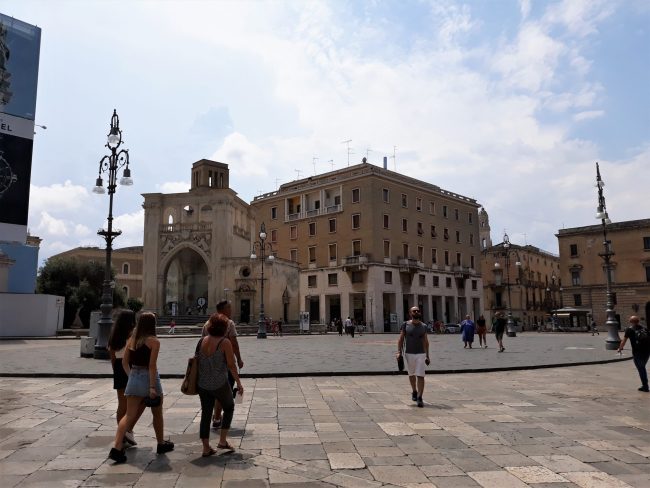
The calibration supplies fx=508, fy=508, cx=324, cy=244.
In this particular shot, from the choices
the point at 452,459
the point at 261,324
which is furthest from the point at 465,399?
the point at 261,324

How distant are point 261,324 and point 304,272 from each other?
71.0 ft

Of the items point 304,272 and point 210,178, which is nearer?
point 304,272

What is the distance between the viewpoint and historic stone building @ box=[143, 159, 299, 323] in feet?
152

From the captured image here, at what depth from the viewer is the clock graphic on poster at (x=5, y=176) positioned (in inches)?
1073

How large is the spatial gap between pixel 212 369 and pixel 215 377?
3.3 inches

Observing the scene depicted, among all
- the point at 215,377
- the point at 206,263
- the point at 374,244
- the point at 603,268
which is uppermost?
the point at 374,244

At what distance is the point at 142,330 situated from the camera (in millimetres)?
5109

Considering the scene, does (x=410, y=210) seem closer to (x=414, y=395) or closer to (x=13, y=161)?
(x=13, y=161)

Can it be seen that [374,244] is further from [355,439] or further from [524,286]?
[355,439]

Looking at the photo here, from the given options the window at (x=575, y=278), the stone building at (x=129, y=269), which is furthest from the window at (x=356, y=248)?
the stone building at (x=129, y=269)

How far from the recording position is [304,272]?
171 feet

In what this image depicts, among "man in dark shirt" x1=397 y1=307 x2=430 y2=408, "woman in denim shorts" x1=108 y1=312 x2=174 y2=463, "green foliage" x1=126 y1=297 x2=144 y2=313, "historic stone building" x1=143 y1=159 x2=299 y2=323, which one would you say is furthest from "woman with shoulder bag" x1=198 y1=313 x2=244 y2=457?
"green foliage" x1=126 y1=297 x2=144 y2=313

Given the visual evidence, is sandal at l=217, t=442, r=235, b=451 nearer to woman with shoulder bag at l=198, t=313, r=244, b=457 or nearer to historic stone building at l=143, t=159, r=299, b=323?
woman with shoulder bag at l=198, t=313, r=244, b=457

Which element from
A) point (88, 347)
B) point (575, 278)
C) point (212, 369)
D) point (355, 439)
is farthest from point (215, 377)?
point (575, 278)
